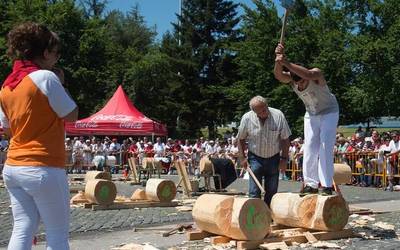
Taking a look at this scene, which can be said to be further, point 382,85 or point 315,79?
point 382,85

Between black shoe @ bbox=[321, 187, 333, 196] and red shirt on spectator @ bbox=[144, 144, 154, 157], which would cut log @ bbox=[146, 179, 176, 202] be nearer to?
black shoe @ bbox=[321, 187, 333, 196]

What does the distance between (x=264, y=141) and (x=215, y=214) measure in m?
1.80

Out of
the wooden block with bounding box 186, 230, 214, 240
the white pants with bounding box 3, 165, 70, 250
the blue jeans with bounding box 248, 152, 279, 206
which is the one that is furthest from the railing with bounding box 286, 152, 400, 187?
the white pants with bounding box 3, 165, 70, 250

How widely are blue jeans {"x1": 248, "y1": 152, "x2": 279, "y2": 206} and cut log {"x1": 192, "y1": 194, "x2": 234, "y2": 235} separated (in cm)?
123

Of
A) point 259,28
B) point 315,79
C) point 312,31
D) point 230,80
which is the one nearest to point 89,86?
point 230,80

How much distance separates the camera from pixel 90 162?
2964 centimetres

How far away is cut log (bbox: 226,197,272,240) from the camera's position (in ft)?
22.3

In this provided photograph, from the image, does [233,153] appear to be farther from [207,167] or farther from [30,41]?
[30,41]

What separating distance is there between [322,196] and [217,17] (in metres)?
47.6

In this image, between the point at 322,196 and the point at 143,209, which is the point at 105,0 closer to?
the point at 143,209

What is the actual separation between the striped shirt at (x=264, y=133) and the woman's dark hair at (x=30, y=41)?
189 inches

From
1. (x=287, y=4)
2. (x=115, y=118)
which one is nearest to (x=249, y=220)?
(x=287, y=4)

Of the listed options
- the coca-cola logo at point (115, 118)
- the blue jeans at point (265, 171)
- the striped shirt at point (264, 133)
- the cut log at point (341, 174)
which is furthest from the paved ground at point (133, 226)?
the coca-cola logo at point (115, 118)

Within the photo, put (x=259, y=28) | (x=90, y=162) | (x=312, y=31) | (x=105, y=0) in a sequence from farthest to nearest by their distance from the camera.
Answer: (x=105, y=0) → (x=259, y=28) → (x=312, y=31) → (x=90, y=162)
